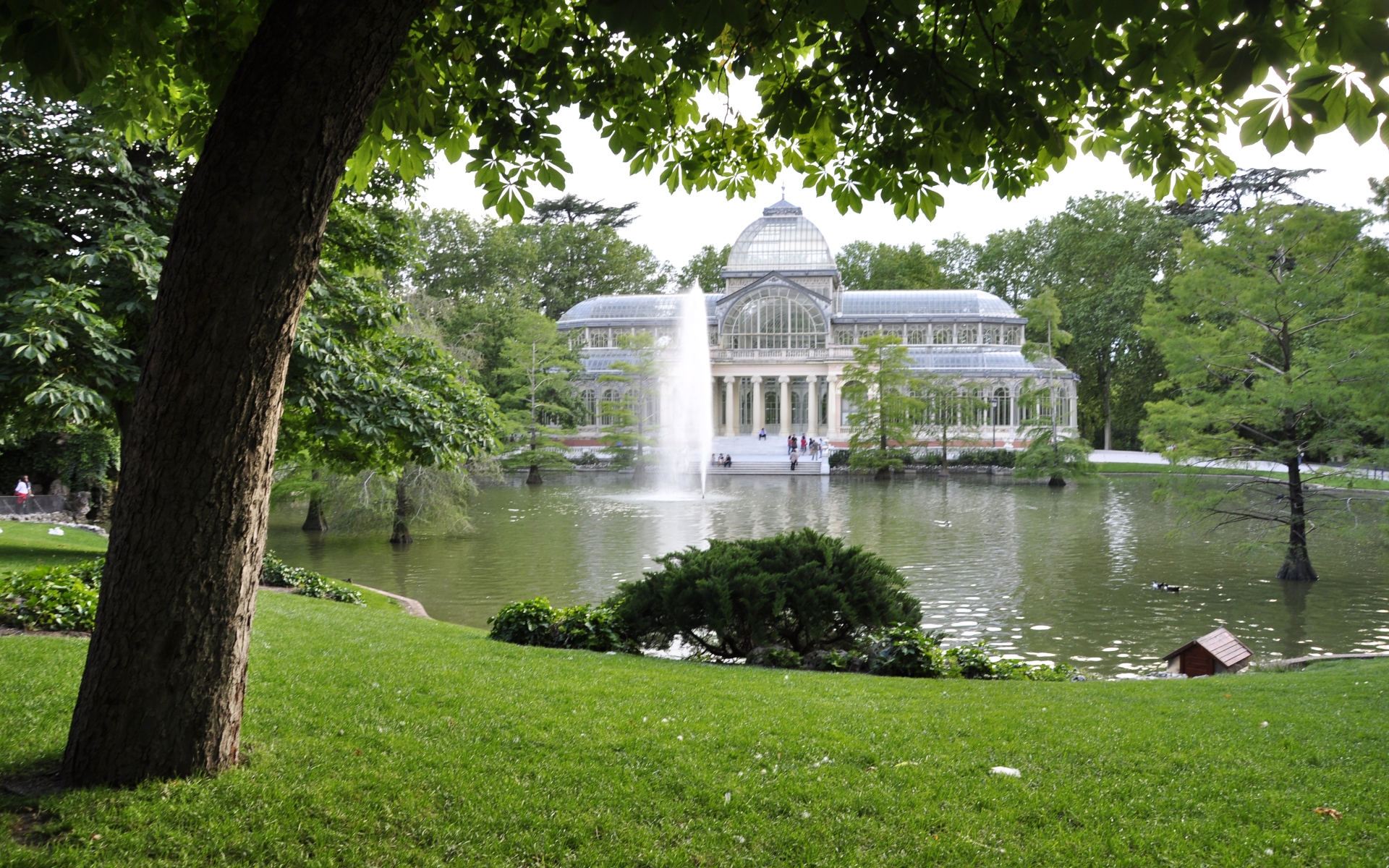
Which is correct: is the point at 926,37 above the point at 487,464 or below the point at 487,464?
above

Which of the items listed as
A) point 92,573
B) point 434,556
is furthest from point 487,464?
point 92,573

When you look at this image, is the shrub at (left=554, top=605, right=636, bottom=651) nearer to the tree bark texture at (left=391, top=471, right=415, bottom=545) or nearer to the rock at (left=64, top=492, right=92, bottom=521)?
the tree bark texture at (left=391, top=471, right=415, bottom=545)

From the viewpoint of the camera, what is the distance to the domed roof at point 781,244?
52312 mm

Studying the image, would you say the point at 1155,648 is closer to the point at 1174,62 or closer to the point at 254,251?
the point at 1174,62

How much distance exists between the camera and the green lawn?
418 inches

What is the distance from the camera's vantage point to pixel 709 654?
8.39m

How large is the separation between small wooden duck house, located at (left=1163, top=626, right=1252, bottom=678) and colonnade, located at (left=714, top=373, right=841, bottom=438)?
40.5 metres

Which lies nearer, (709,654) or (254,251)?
(254,251)

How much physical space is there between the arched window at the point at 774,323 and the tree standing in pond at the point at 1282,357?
111 feet

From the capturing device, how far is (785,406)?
1991 inches

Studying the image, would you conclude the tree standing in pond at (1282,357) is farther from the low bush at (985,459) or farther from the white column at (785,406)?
the white column at (785,406)

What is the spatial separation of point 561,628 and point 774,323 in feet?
143

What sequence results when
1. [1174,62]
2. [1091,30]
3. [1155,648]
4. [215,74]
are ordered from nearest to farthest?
[1174,62], [1091,30], [215,74], [1155,648]

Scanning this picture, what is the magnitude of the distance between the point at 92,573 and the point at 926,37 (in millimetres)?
8142
